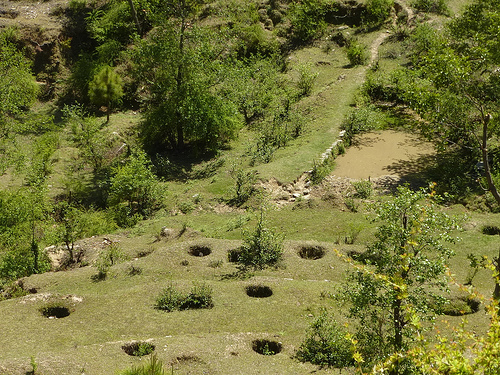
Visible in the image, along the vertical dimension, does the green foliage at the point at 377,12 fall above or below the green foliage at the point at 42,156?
above

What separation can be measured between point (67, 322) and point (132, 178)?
9320 millimetres

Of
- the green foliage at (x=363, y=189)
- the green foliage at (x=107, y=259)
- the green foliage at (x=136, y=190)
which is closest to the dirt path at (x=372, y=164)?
the green foliage at (x=363, y=189)

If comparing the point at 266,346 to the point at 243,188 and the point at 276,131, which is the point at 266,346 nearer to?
the point at 243,188

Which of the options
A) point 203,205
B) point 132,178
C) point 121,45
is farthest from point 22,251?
point 121,45

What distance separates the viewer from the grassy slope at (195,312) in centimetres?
879

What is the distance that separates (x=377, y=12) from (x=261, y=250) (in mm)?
25502

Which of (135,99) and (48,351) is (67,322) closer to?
(48,351)

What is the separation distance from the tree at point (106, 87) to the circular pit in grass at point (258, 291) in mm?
19338

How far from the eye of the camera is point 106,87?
92.8ft

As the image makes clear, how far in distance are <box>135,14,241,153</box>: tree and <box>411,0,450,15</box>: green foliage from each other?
53.3ft

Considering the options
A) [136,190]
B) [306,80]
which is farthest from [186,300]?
[306,80]

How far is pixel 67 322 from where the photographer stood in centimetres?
1048

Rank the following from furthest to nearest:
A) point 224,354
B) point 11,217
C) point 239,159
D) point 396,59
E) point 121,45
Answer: point 121,45 → point 396,59 → point 239,159 → point 11,217 → point 224,354

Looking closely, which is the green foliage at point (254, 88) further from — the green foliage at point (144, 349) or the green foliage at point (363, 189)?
the green foliage at point (144, 349)
